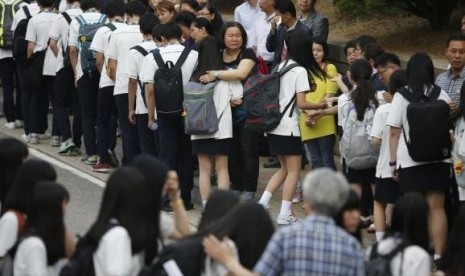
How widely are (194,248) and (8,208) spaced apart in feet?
4.37

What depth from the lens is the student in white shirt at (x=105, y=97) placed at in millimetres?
15242

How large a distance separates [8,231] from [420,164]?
4.19 metres

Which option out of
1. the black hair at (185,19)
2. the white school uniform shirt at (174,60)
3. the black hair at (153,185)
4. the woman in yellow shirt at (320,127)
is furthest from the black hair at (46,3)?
the black hair at (153,185)

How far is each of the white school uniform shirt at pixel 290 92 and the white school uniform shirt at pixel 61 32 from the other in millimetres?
4332

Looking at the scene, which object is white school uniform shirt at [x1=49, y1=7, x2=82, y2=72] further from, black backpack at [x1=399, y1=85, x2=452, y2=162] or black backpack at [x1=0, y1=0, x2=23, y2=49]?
black backpack at [x1=399, y1=85, x2=452, y2=162]

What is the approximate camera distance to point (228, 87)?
13219 mm

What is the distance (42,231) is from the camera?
7.89 meters

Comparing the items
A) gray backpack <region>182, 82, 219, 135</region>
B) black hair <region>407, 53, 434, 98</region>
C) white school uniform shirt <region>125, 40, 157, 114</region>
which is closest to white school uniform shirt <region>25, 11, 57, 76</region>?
white school uniform shirt <region>125, 40, 157, 114</region>

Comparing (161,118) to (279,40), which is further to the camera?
(279,40)

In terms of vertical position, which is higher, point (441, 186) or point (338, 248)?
point (338, 248)

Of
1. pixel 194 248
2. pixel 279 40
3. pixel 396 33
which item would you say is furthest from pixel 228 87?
pixel 194 248

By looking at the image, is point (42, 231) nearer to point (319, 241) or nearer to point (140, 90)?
point (319, 241)

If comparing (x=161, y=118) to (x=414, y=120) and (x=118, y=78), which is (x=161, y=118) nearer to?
(x=118, y=78)

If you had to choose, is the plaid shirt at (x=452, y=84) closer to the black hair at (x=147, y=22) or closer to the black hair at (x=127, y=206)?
the black hair at (x=147, y=22)
